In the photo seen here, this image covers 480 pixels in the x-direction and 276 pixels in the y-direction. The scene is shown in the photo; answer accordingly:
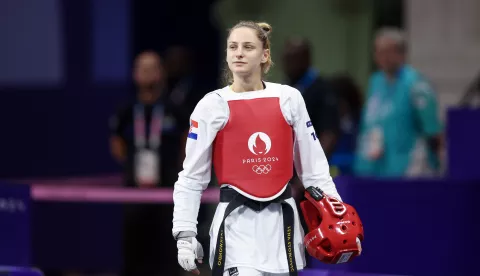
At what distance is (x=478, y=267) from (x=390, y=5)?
22.3 ft

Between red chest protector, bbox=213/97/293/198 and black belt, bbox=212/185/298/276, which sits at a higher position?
red chest protector, bbox=213/97/293/198

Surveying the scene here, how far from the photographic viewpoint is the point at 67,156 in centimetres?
1197

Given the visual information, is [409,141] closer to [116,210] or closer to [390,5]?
[116,210]

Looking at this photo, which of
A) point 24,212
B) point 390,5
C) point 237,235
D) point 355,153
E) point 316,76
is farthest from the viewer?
point 390,5

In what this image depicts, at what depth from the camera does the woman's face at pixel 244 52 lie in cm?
573

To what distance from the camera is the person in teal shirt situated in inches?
387

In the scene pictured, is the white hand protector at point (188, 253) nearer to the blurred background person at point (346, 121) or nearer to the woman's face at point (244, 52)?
the woman's face at point (244, 52)

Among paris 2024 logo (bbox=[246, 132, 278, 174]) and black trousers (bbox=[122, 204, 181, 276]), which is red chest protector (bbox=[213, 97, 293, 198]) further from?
black trousers (bbox=[122, 204, 181, 276])

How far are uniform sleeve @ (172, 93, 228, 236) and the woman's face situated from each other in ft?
0.57

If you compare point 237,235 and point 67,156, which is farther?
Result: point 67,156

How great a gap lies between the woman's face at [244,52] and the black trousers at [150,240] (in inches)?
164

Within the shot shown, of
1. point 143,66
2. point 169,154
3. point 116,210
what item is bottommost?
point 116,210

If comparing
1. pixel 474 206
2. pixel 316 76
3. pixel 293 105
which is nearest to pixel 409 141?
pixel 316 76

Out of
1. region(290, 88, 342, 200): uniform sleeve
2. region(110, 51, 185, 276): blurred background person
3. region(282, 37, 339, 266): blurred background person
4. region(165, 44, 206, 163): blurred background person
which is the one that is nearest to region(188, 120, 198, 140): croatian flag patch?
region(290, 88, 342, 200): uniform sleeve
